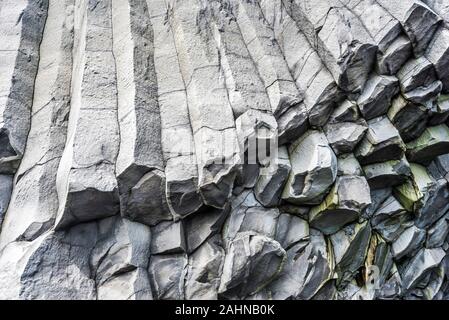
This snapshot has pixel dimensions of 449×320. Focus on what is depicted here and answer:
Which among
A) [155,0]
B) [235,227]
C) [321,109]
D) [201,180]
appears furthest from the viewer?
[155,0]

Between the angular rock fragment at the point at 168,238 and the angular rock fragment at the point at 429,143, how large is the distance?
384 centimetres

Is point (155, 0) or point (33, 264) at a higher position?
point (155, 0)

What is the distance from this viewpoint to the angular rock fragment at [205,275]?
550 cm

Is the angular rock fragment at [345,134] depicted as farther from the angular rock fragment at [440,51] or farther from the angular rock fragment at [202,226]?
the angular rock fragment at [202,226]

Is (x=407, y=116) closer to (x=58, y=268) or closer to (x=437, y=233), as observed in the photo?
(x=437, y=233)

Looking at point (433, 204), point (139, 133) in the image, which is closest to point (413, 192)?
point (433, 204)

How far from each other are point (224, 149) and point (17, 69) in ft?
11.6

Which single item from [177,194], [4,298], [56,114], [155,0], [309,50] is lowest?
[4,298]

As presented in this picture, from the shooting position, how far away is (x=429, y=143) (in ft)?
23.2

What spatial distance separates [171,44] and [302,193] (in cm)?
290

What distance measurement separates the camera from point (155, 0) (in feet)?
24.4

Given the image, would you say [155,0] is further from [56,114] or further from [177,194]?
[177,194]

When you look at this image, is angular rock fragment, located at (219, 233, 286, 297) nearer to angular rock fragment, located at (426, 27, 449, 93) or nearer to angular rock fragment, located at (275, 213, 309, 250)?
angular rock fragment, located at (275, 213, 309, 250)

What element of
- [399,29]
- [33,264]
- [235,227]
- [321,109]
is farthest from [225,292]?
[399,29]
